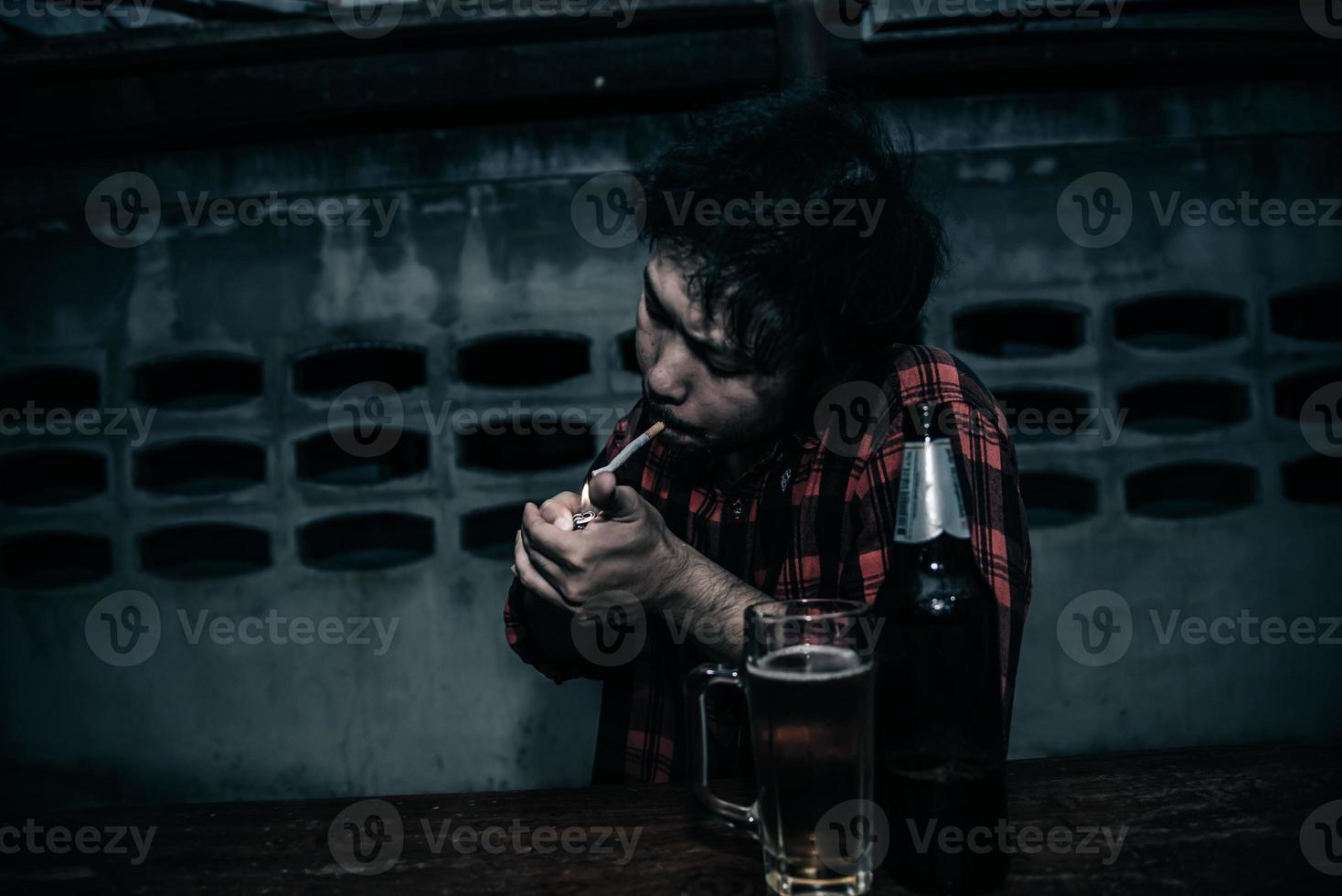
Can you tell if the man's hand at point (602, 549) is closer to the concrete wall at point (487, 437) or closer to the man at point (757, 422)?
the man at point (757, 422)

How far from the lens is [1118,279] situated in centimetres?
330

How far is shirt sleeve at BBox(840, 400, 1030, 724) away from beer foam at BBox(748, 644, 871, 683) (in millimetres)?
512

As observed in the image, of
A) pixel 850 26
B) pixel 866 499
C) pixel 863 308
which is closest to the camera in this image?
pixel 866 499

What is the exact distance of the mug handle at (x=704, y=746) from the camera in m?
0.84

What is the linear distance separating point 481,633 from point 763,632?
2.75 m

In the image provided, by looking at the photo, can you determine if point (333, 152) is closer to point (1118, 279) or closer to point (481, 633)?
point (481, 633)

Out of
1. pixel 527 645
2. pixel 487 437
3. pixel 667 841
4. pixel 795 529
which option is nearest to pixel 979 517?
pixel 795 529

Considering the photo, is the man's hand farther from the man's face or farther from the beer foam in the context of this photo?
the beer foam

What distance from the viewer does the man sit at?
1.34 m

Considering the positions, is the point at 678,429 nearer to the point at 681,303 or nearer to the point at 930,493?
the point at 681,303

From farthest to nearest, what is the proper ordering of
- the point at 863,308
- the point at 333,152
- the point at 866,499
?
the point at 333,152
the point at 863,308
the point at 866,499

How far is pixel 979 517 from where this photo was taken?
4.36 feet

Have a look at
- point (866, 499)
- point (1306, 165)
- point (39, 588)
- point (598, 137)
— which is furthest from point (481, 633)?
point (1306, 165)

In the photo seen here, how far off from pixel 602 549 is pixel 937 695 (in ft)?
1.89
